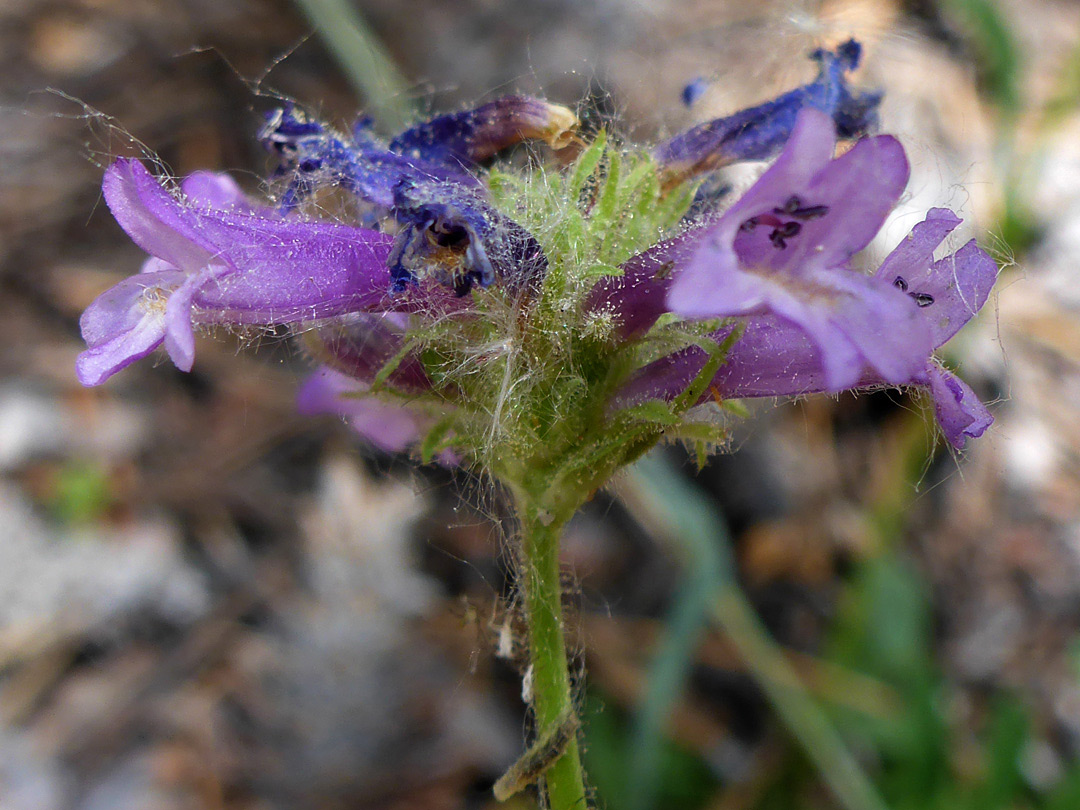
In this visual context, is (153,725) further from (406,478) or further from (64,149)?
(64,149)

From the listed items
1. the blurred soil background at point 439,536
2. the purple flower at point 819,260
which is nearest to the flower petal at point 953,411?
the purple flower at point 819,260

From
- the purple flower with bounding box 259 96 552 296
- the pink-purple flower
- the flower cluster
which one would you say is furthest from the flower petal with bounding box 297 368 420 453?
the pink-purple flower

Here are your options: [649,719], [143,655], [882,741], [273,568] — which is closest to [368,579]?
[273,568]

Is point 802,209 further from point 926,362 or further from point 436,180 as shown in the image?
point 436,180

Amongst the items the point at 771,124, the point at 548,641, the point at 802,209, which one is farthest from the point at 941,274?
the point at 548,641

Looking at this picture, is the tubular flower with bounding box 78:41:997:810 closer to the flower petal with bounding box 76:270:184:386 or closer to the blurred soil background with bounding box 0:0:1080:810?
the flower petal with bounding box 76:270:184:386
